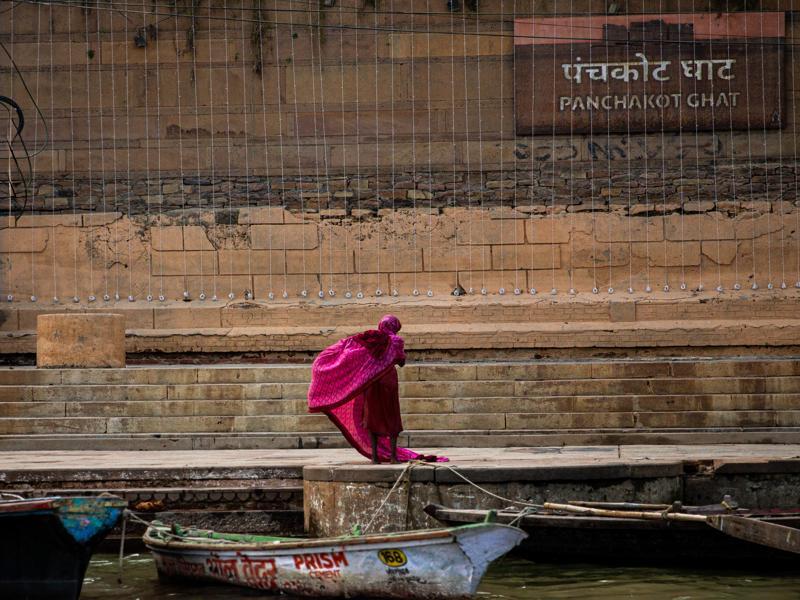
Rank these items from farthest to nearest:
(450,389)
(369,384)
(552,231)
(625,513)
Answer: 1. (552,231)
2. (450,389)
3. (369,384)
4. (625,513)

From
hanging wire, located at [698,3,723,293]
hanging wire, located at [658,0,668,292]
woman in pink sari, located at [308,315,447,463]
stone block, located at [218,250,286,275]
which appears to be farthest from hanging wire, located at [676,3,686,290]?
woman in pink sari, located at [308,315,447,463]

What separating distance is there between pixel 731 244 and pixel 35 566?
11158mm

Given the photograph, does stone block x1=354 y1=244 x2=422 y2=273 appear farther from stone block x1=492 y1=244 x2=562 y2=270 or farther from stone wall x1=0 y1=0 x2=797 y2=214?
stone block x1=492 y1=244 x2=562 y2=270

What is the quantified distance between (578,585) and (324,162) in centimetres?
996

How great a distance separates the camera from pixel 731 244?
18.7m

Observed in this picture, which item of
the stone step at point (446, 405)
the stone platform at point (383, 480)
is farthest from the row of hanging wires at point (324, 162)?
the stone platform at point (383, 480)

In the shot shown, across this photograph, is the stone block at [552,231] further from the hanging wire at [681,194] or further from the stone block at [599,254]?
the hanging wire at [681,194]

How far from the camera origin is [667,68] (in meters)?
18.9

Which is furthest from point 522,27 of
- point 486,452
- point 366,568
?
point 366,568

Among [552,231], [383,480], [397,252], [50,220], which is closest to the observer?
[383,480]

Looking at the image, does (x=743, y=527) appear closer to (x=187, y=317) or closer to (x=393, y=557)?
(x=393, y=557)

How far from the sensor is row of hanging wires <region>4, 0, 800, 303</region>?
62.0 ft

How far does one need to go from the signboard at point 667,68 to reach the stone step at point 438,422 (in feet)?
17.4

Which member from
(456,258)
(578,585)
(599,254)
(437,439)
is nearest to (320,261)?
(456,258)
